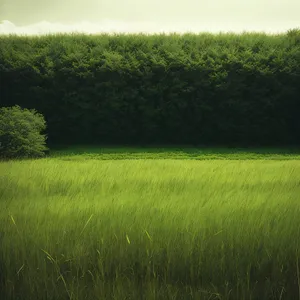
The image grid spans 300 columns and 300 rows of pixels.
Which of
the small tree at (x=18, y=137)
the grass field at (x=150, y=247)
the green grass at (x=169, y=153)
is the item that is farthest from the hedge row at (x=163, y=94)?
the grass field at (x=150, y=247)

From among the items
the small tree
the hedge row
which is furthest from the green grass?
the hedge row

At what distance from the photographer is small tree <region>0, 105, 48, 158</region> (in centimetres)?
1227

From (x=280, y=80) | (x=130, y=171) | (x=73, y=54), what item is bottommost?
(x=130, y=171)

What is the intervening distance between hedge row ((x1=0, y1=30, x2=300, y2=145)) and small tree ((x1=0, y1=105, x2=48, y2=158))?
2.94 metres

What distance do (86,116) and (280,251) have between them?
1367 cm

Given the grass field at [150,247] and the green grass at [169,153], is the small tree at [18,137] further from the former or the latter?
the grass field at [150,247]

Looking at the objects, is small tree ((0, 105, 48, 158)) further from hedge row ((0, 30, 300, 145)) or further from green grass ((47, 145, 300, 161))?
hedge row ((0, 30, 300, 145))

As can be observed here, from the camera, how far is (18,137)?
12258mm

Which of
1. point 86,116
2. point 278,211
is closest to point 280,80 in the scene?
point 86,116

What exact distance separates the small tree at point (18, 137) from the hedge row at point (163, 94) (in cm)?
294

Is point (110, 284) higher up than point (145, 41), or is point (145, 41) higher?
point (145, 41)

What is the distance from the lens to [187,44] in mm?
16672

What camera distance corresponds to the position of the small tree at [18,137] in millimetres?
12266

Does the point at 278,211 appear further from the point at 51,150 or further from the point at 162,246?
the point at 51,150
